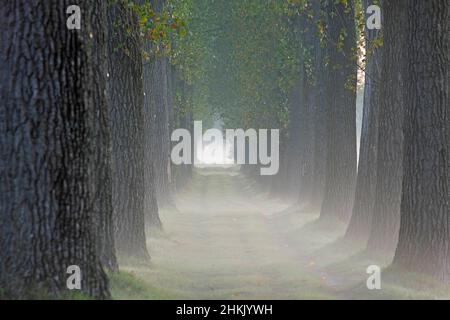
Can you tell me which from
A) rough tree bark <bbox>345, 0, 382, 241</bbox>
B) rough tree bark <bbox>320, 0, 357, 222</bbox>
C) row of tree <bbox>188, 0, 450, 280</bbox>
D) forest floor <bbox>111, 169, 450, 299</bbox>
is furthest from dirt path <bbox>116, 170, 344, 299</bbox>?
rough tree bark <bbox>320, 0, 357, 222</bbox>

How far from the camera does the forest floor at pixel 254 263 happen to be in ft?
49.9

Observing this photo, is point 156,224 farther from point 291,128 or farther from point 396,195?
point 291,128

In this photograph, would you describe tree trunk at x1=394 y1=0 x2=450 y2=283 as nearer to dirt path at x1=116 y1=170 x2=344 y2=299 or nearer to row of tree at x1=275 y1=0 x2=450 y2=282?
row of tree at x1=275 y1=0 x2=450 y2=282

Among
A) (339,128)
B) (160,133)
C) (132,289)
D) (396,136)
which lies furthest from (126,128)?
(160,133)

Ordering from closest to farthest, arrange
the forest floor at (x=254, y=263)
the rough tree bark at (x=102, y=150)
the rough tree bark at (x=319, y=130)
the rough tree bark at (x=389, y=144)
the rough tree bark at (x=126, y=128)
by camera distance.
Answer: the rough tree bark at (x=102, y=150) < the forest floor at (x=254, y=263) < the rough tree bark at (x=126, y=128) < the rough tree bark at (x=389, y=144) < the rough tree bark at (x=319, y=130)

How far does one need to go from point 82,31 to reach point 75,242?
8.74 ft

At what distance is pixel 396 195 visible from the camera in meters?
19.9

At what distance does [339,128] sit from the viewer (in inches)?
1053

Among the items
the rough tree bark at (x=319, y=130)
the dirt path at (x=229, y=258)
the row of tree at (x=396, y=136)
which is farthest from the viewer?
the rough tree bark at (x=319, y=130)

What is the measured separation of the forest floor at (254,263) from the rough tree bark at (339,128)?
3.04 feet

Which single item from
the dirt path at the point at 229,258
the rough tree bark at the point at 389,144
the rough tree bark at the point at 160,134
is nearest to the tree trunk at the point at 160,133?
the rough tree bark at the point at 160,134

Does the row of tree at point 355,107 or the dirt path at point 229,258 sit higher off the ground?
the row of tree at point 355,107

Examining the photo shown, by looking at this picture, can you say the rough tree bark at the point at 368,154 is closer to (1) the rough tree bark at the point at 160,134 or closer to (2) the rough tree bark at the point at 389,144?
(2) the rough tree bark at the point at 389,144
